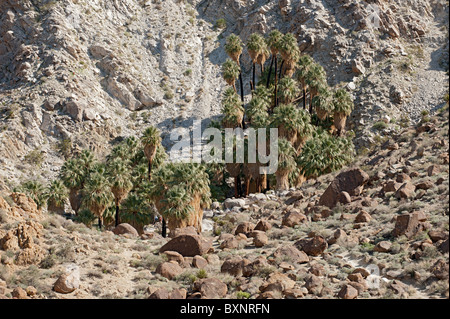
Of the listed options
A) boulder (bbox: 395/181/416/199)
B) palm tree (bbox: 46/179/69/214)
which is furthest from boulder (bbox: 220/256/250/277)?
palm tree (bbox: 46/179/69/214)

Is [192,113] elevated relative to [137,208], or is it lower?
elevated

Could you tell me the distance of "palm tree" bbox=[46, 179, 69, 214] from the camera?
49.0m

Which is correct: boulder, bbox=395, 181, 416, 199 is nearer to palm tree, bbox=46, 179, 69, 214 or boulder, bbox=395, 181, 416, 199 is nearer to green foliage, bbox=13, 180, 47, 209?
palm tree, bbox=46, 179, 69, 214

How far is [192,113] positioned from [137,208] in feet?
79.2

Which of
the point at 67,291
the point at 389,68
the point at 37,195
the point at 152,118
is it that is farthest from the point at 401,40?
the point at 67,291

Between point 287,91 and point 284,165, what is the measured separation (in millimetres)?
17054

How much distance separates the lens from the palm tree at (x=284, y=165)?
164 ft

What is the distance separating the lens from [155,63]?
75125 mm

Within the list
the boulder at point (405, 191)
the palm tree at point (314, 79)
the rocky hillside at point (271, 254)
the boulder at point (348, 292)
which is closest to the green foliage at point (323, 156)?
the palm tree at point (314, 79)

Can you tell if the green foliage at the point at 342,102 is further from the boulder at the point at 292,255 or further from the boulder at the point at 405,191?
the boulder at the point at 292,255

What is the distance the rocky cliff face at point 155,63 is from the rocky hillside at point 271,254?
3112 centimetres

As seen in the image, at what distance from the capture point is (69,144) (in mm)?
60312

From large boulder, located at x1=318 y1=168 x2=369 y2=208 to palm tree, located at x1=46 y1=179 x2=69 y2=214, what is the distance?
2658 centimetres
